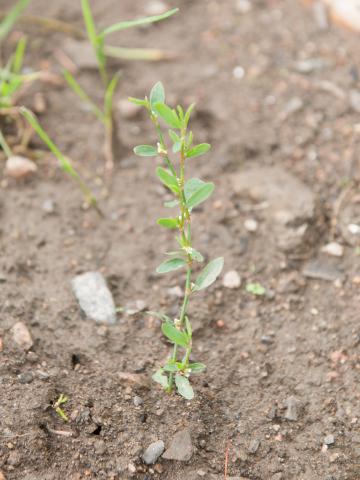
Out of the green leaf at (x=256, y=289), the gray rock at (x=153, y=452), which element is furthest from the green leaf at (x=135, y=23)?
the gray rock at (x=153, y=452)

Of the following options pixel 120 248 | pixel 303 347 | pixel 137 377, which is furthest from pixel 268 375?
pixel 120 248

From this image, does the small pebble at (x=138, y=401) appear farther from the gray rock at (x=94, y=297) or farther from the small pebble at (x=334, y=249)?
the small pebble at (x=334, y=249)

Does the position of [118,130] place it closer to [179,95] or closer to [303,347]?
[179,95]

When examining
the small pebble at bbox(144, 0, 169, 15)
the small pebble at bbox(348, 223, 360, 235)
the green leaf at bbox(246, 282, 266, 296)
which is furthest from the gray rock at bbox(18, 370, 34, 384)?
the small pebble at bbox(144, 0, 169, 15)

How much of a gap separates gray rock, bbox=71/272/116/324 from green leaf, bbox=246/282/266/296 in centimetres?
43

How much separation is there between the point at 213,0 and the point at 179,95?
2.28 ft

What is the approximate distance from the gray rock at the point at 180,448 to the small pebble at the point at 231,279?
0.55 m

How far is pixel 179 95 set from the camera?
2738mm

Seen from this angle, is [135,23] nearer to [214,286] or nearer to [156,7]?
[214,286]

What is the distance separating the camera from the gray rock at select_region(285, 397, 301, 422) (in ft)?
5.97

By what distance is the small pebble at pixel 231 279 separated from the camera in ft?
7.04

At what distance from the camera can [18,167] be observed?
241cm

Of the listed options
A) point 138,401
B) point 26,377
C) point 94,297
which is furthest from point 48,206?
point 138,401

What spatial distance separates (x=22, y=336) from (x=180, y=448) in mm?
532
